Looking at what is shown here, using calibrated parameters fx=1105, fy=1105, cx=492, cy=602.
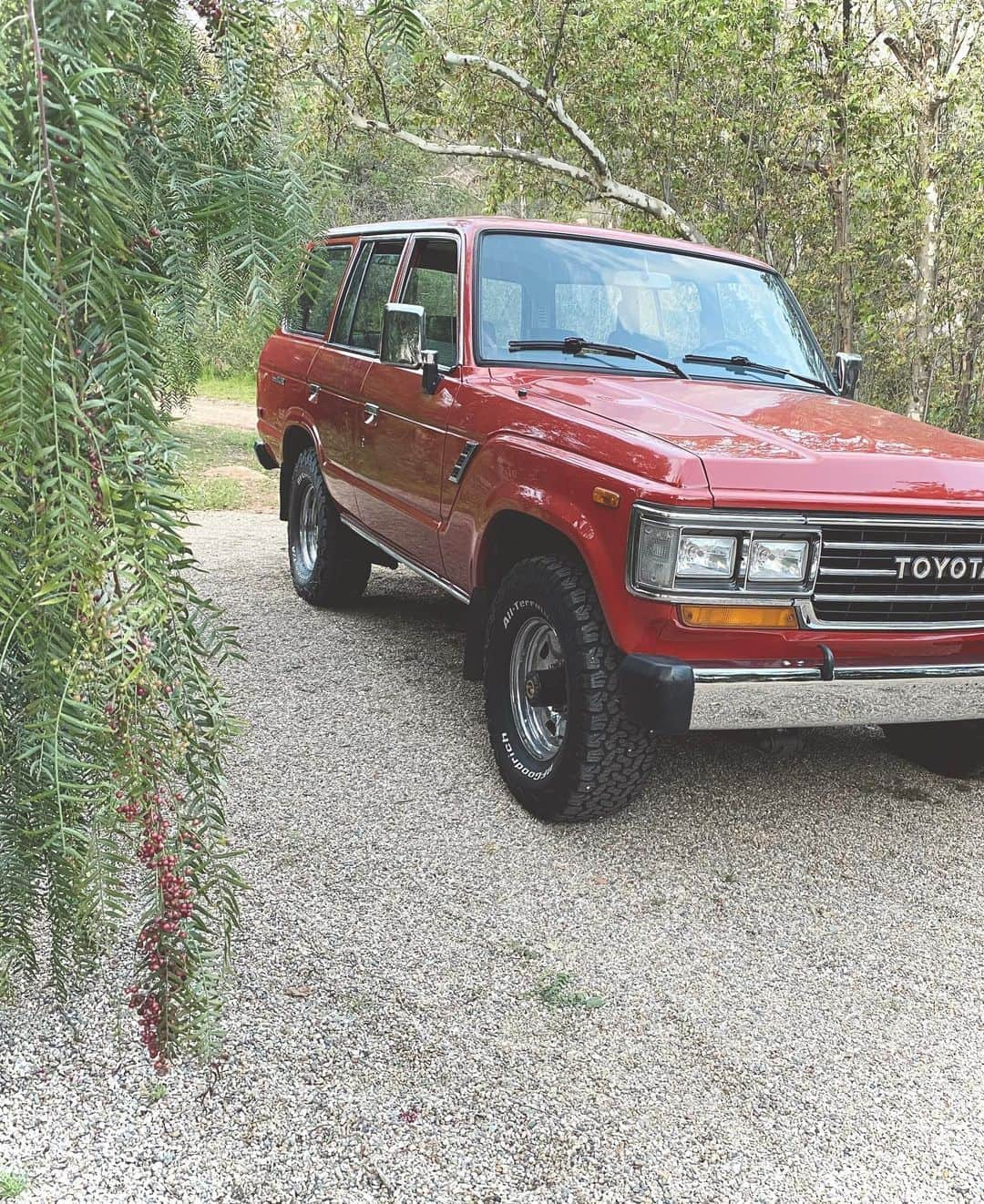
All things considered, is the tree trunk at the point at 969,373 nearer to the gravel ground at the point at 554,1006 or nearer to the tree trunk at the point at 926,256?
the tree trunk at the point at 926,256

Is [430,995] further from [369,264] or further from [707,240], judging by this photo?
[707,240]

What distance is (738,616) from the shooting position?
3.16 meters

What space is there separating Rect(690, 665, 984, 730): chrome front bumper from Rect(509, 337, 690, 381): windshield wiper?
1583 mm

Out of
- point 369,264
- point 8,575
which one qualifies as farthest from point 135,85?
point 369,264

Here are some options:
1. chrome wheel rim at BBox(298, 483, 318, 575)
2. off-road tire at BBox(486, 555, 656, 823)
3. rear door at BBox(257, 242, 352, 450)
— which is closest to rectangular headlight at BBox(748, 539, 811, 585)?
off-road tire at BBox(486, 555, 656, 823)

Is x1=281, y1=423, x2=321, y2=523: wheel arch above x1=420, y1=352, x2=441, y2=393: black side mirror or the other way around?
the other way around

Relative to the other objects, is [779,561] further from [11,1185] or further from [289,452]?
→ [289,452]

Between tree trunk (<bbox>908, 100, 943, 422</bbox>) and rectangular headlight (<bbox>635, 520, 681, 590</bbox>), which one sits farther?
tree trunk (<bbox>908, 100, 943, 422</bbox>)

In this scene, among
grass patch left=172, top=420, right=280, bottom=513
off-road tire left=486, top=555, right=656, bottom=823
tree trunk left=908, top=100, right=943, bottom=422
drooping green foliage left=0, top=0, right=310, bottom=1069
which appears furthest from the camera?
grass patch left=172, top=420, right=280, bottom=513

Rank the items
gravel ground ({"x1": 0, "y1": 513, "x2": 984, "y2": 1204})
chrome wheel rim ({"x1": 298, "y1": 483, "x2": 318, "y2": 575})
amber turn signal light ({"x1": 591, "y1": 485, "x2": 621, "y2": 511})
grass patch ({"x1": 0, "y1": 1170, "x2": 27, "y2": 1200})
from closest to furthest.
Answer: grass patch ({"x1": 0, "y1": 1170, "x2": 27, "y2": 1200}) < gravel ground ({"x1": 0, "y1": 513, "x2": 984, "y2": 1204}) < amber turn signal light ({"x1": 591, "y1": 485, "x2": 621, "y2": 511}) < chrome wheel rim ({"x1": 298, "y1": 483, "x2": 318, "y2": 575})

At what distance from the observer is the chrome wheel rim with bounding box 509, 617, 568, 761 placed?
148 inches

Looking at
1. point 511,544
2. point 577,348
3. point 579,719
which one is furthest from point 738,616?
point 577,348

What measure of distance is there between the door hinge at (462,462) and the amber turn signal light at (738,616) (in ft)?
4.22

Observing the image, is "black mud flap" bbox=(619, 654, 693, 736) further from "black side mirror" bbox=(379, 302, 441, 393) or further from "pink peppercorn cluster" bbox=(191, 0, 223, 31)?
"pink peppercorn cluster" bbox=(191, 0, 223, 31)
